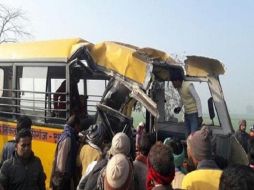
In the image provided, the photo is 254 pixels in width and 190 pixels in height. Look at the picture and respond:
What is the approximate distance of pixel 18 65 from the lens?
8.78m

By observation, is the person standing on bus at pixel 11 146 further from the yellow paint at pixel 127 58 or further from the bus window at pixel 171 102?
the bus window at pixel 171 102

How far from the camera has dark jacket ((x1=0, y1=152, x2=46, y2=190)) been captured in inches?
202

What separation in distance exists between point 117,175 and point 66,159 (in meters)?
2.83

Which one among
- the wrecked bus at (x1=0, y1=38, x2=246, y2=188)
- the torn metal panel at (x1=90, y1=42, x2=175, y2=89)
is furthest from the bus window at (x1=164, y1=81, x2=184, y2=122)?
the torn metal panel at (x1=90, y1=42, x2=175, y2=89)

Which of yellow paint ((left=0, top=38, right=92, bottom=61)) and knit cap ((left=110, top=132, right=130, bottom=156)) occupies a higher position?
A: yellow paint ((left=0, top=38, right=92, bottom=61))

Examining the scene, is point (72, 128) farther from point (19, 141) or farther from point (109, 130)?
point (19, 141)

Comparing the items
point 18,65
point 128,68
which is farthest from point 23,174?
point 18,65

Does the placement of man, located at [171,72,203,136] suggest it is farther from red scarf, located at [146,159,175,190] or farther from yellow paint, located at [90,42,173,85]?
red scarf, located at [146,159,175,190]

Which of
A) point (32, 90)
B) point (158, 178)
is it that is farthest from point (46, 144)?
point (158, 178)

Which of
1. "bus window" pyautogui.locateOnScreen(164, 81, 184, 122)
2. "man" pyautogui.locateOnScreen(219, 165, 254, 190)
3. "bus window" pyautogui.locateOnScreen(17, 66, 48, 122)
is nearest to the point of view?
"man" pyautogui.locateOnScreen(219, 165, 254, 190)

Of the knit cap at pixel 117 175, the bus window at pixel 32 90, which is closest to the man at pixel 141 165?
the knit cap at pixel 117 175

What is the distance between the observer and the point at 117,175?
365 centimetres

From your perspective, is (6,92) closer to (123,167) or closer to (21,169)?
(21,169)

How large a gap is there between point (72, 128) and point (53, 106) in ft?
5.50
